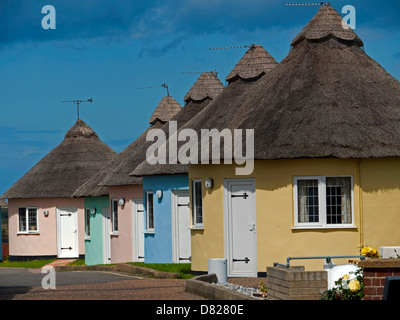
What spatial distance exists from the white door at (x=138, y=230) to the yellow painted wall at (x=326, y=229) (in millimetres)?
10203

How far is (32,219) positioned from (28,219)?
7.6 inches

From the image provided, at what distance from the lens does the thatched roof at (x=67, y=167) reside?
133ft

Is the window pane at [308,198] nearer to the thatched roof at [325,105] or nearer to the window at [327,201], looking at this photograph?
the window at [327,201]

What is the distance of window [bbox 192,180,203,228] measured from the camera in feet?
76.9

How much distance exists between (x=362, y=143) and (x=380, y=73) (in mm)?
3492

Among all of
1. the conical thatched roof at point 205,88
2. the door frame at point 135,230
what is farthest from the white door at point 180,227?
the conical thatched roof at point 205,88

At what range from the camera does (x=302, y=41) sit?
24.4 meters

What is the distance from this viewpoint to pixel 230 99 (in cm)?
2716

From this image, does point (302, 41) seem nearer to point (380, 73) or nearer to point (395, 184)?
point (380, 73)

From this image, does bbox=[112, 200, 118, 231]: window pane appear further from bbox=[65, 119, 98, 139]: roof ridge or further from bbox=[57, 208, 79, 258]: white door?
bbox=[65, 119, 98, 139]: roof ridge

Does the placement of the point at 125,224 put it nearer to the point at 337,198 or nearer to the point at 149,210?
the point at 149,210

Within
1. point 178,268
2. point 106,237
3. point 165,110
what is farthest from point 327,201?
point 106,237
